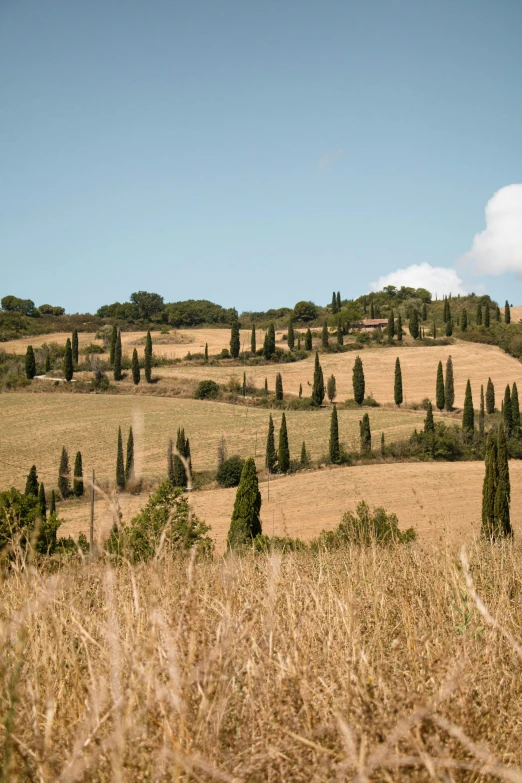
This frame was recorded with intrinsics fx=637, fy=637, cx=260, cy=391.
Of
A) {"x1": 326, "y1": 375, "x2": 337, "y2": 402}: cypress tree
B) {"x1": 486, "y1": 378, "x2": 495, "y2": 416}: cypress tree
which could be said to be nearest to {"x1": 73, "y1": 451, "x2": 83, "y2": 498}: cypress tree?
{"x1": 326, "y1": 375, "x2": 337, "y2": 402}: cypress tree

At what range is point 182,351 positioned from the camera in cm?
9456

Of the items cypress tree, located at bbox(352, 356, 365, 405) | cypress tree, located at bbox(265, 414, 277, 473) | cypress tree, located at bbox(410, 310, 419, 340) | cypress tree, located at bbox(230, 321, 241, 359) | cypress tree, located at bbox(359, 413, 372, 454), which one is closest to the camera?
cypress tree, located at bbox(265, 414, 277, 473)

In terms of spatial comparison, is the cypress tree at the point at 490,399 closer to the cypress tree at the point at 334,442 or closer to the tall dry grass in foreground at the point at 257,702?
the cypress tree at the point at 334,442

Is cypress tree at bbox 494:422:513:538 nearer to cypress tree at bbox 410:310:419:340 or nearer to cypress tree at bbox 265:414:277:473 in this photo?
cypress tree at bbox 265:414:277:473

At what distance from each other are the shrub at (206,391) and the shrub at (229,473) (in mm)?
24229

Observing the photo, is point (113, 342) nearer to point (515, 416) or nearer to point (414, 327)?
point (414, 327)

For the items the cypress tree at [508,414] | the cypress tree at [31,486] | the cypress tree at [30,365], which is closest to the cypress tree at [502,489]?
the cypress tree at [31,486]

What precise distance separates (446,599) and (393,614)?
1.06ft

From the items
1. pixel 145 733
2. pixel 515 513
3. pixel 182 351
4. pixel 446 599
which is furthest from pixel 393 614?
pixel 182 351

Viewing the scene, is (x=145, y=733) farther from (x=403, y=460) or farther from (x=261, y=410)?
(x=261, y=410)

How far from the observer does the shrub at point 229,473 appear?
1956 inches

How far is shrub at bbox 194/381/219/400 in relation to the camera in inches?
2918

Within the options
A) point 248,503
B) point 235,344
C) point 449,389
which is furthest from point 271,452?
point 235,344

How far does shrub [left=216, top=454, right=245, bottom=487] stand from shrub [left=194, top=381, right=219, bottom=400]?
79.5 ft
